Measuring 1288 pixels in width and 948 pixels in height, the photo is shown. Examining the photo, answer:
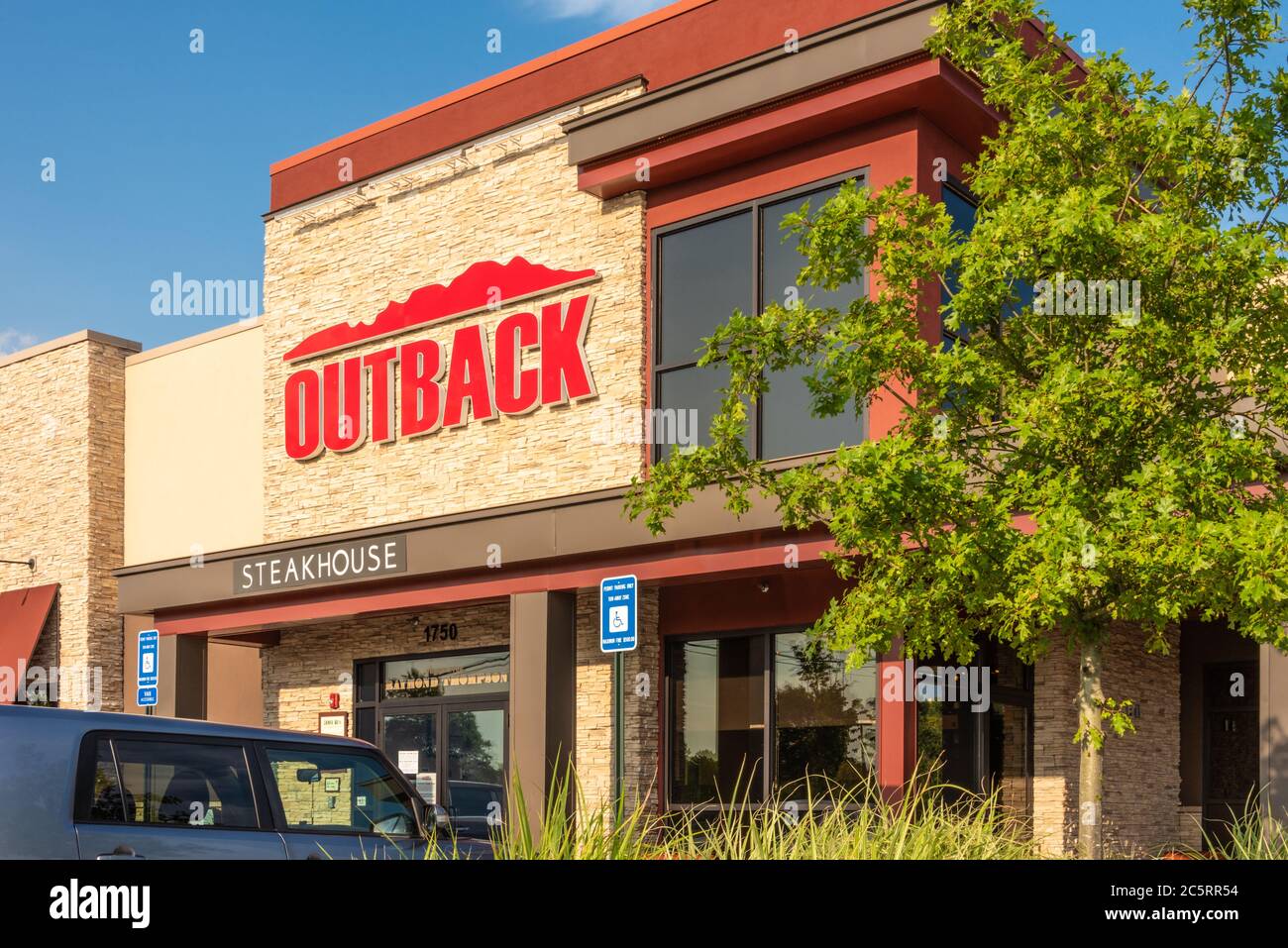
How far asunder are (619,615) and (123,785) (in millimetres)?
5173

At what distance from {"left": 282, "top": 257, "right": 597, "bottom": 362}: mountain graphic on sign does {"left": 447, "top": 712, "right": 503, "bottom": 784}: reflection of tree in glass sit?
581 centimetres

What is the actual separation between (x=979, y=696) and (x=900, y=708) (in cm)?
174

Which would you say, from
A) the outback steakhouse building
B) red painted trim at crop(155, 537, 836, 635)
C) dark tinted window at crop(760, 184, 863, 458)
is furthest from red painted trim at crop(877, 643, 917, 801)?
dark tinted window at crop(760, 184, 863, 458)

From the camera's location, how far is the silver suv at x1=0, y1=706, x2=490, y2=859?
23.5 ft

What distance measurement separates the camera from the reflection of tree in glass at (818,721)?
1584 centimetres

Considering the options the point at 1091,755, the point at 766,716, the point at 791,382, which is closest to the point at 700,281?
the point at 791,382

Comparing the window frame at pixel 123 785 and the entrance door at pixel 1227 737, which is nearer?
the window frame at pixel 123 785

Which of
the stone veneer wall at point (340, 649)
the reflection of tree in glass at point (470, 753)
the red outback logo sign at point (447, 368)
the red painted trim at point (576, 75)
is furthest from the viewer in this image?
the stone veneer wall at point (340, 649)

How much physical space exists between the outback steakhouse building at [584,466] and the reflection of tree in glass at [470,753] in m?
0.05

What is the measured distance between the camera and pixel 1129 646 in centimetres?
1775

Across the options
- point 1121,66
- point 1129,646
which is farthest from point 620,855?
point 1129,646

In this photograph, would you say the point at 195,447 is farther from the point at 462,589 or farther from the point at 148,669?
the point at 462,589

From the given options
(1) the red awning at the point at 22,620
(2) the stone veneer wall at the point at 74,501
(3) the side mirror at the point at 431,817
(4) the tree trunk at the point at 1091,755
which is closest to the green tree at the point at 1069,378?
(4) the tree trunk at the point at 1091,755

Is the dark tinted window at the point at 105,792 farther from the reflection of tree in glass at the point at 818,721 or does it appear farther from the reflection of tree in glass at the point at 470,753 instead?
the reflection of tree in glass at the point at 470,753
